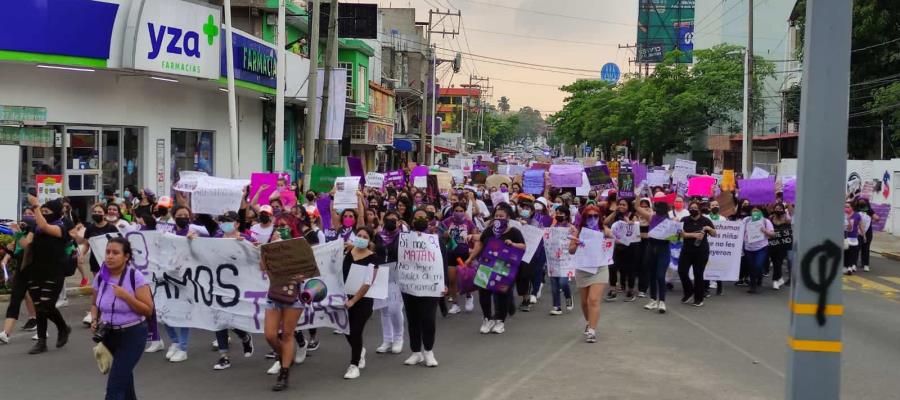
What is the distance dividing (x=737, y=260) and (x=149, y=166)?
13.2 metres

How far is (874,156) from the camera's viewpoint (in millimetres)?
41656

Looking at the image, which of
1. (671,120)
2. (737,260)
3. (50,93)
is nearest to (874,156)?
(671,120)

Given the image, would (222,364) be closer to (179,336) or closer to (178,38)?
(179,336)

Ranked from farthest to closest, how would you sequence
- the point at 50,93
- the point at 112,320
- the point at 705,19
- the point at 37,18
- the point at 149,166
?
the point at 705,19, the point at 149,166, the point at 50,93, the point at 37,18, the point at 112,320

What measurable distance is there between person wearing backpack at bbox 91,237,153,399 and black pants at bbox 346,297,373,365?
257cm

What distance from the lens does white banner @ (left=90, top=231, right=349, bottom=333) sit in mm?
9297

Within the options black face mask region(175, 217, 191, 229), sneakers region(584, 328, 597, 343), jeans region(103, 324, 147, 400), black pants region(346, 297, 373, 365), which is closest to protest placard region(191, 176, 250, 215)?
black face mask region(175, 217, 191, 229)

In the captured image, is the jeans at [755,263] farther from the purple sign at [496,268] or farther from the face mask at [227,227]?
the face mask at [227,227]

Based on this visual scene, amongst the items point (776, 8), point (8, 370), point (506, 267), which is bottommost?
point (8, 370)

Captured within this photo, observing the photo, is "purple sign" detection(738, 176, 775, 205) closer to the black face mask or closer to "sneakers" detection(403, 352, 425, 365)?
"sneakers" detection(403, 352, 425, 365)

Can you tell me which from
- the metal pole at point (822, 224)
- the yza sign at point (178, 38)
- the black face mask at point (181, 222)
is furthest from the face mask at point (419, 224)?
the yza sign at point (178, 38)

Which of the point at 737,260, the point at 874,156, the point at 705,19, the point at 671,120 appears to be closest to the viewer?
the point at 737,260

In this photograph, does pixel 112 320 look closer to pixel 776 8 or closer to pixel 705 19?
pixel 776 8

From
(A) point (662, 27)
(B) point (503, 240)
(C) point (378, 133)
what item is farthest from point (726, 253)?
(A) point (662, 27)
